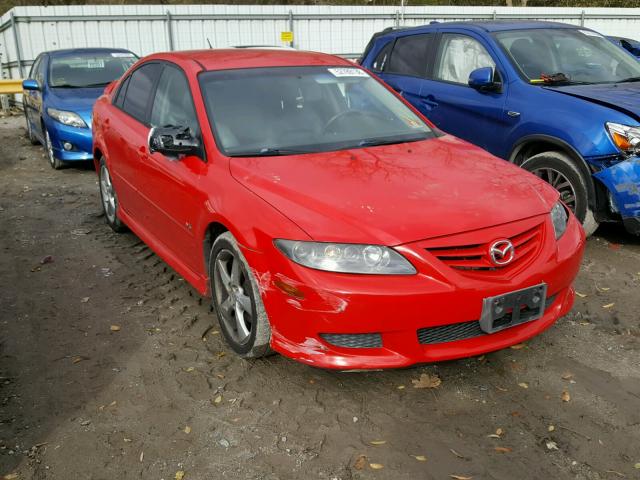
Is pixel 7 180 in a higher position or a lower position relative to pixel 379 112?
lower

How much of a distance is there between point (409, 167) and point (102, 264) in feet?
9.23

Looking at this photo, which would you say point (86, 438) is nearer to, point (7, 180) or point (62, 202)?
point (62, 202)

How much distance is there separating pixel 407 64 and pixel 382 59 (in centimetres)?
50

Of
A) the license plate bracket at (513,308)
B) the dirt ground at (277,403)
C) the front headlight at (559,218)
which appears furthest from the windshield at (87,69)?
the license plate bracket at (513,308)

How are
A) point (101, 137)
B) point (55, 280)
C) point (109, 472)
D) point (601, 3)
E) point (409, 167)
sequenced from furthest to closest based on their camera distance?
point (601, 3), point (101, 137), point (55, 280), point (409, 167), point (109, 472)

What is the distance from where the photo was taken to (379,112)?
4.34 metres

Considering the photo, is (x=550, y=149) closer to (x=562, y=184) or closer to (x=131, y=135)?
(x=562, y=184)

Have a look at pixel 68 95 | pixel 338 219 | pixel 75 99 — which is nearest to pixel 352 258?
pixel 338 219

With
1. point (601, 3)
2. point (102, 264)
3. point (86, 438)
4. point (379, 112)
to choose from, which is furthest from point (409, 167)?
point (601, 3)

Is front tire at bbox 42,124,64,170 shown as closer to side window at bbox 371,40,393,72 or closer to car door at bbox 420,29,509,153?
side window at bbox 371,40,393,72

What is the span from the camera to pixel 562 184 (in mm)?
5152

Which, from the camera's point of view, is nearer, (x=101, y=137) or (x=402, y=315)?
(x=402, y=315)

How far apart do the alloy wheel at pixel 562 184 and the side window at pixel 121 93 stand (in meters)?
3.48

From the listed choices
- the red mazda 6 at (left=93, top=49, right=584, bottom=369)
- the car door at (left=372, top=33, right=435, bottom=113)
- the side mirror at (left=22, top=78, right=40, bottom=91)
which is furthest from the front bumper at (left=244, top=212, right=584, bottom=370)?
the side mirror at (left=22, top=78, right=40, bottom=91)
